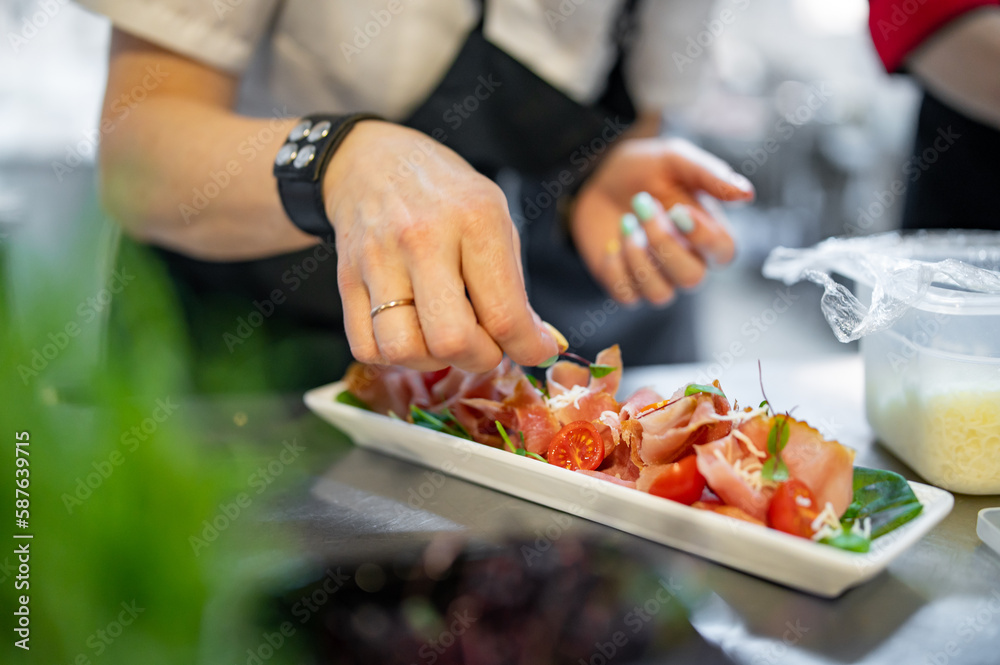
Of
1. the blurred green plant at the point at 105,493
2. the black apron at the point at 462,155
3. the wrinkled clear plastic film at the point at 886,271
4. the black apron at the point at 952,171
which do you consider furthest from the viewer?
the black apron at the point at 952,171

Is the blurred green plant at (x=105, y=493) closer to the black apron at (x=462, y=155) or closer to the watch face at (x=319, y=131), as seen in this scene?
the watch face at (x=319, y=131)

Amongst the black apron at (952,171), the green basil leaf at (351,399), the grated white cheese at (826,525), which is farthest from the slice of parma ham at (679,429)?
the black apron at (952,171)

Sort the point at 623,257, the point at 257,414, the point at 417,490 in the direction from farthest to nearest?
1. the point at 623,257
2. the point at 257,414
3. the point at 417,490

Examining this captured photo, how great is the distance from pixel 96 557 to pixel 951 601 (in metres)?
0.70

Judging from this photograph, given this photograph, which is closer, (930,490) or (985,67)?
(930,490)

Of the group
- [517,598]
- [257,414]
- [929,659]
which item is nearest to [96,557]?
[517,598]

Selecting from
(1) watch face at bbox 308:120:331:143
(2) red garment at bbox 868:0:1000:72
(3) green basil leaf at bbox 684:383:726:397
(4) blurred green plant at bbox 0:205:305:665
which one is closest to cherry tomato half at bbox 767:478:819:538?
(3) green basil leaf at bbox 684:383:726:397

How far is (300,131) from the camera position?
940 mm

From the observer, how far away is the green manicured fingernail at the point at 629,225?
55.7 inches

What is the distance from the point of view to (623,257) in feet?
4.74

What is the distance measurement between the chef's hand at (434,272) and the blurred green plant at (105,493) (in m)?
0.44

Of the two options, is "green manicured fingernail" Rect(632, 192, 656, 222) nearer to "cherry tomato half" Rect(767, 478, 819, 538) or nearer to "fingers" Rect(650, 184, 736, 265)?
"fingers" Rect(650, 184, 736, 265)

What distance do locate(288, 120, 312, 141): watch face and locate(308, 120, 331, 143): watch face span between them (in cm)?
1

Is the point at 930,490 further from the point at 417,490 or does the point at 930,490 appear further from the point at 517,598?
the point at 417,490
